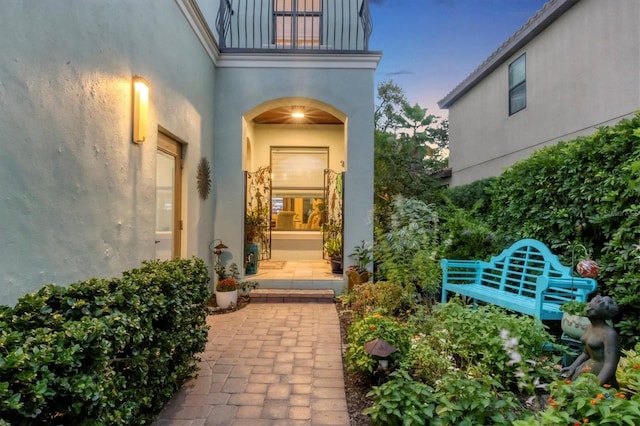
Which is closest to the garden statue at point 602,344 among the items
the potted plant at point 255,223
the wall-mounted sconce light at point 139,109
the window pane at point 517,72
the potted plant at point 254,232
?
the wall-mounted sconce light at point 139,109

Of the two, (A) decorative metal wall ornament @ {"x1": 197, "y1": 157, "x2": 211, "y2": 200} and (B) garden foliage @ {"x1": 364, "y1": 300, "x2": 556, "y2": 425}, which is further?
(A) decorative metal wall ornament @ {"x1": 197, "y1": 157, "x2": 211, "y2": 200}

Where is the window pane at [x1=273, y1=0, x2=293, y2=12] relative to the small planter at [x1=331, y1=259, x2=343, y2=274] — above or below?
above

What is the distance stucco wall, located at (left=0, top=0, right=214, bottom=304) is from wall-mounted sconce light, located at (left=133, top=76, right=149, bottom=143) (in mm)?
81

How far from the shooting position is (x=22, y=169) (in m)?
2.08

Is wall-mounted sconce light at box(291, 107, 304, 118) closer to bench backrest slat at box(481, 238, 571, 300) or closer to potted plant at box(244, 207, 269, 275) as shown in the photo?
potted plant at box(244, 207, 269, 275)

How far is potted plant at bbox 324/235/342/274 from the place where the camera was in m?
6.50

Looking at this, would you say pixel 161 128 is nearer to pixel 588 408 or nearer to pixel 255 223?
pixel 255 223

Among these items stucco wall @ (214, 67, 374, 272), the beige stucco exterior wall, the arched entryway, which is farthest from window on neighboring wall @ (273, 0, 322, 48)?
the beige stucco exterior wall

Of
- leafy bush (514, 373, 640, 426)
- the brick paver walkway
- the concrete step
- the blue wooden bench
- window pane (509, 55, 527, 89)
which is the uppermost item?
window pane (509, 55, 527, 89)

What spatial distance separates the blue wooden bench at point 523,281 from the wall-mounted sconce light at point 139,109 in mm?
4161

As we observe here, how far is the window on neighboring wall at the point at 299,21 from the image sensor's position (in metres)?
7.41

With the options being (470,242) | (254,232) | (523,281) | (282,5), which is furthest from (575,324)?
(282,5)

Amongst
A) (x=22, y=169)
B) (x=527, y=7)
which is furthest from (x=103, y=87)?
(x=527, y=7)

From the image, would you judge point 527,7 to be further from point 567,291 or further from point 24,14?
point 24,14
